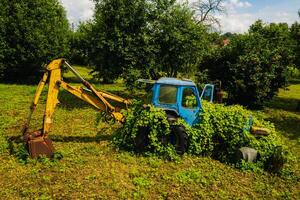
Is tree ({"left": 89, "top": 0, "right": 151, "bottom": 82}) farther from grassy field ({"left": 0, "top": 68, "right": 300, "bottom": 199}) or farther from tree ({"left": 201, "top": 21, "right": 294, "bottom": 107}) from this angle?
grassy field ({"left": 0, "top": 68, "right": 300, "bottom": 199})

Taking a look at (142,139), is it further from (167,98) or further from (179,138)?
(167,98)

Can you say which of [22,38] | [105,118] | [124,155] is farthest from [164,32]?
[22,38]

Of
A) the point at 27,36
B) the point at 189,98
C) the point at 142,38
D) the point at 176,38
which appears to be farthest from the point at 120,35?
the point at 27,36

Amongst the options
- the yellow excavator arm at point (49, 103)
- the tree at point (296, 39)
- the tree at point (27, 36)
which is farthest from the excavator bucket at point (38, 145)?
the tree at point (296, 39)

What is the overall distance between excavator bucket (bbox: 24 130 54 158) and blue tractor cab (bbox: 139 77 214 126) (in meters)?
3.22

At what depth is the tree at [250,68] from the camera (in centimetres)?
1873

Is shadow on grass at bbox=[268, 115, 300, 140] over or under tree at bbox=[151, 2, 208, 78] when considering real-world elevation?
under

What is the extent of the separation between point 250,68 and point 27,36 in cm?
1569

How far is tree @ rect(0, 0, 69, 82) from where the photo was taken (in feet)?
78.8

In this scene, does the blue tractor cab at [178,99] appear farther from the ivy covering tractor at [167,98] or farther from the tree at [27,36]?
the tree at [27,36]

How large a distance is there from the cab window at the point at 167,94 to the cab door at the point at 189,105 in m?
0.22

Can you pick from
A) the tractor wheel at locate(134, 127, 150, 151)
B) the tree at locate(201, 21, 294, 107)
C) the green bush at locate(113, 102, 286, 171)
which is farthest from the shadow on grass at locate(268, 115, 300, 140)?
the tractor wheel at locate(134, 127, 150, 151)

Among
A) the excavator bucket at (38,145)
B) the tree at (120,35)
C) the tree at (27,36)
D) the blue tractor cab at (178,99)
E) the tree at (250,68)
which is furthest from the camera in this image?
the tree at (27,36)

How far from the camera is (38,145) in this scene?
8992mm
